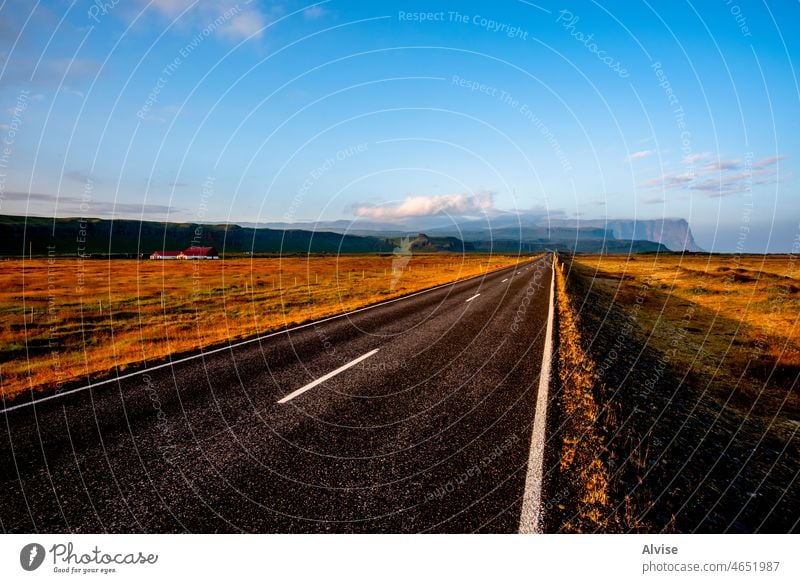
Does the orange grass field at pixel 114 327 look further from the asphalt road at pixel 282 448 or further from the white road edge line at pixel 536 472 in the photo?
the white road edge line at pixel 536 472

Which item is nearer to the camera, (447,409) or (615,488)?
(615,488)

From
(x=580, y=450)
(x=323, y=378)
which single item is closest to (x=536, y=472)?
(x=580, y=450)

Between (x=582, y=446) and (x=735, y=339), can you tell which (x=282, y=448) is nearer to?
(x=582, y=446)

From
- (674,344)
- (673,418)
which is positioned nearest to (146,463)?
(673,418)

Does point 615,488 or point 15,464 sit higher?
point 615,488

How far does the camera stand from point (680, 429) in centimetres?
575

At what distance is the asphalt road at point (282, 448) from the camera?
3477mm

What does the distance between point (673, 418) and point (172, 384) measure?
27.7 feet

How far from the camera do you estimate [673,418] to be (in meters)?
6.18

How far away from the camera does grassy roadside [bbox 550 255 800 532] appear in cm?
371

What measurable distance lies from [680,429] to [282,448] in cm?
561

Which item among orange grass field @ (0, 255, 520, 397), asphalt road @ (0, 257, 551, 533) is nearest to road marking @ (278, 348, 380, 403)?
asphalt road @ (0, 257, 551, 533)

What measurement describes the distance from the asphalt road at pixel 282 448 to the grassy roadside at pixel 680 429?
0.77 meters
